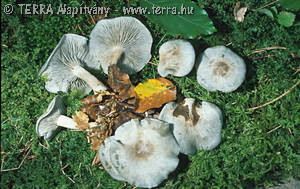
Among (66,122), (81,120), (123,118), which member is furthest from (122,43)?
(66,122)

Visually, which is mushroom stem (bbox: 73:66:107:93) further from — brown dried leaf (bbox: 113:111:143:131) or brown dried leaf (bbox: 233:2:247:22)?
brown dried leaf (bbox: 233:2:247:22)

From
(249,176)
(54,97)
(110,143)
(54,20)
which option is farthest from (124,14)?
(249,176)

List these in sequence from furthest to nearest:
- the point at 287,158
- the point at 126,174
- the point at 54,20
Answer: the point at 54,20 < the point at 287,158 < the point at 126,174

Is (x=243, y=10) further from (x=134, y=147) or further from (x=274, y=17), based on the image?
(x=134, y=147)

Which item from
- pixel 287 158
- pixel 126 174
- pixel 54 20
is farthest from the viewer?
pixel 54 20

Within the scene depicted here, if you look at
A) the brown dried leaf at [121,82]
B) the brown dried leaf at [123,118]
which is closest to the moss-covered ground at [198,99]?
the brown dried leaf at [121,82]

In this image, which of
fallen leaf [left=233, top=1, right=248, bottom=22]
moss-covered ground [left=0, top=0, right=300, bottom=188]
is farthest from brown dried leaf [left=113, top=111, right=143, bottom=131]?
fallen leaf [left=233, top=1, right=248, bottom=22]

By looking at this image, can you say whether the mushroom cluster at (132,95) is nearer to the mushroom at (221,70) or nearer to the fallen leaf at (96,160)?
the mushroom at (221,70)
